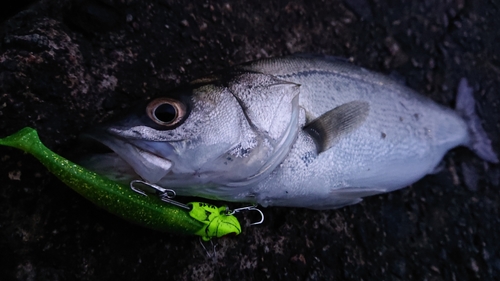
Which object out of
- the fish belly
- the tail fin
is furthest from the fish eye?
the tail fin

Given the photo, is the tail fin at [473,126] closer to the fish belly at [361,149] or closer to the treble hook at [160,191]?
the fish belly at [361,149]

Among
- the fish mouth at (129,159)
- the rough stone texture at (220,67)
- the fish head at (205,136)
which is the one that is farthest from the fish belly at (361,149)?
the fish mouth at (129,159)

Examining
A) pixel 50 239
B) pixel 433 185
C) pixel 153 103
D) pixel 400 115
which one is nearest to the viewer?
pixel 153 103

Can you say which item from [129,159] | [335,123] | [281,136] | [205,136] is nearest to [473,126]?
[335,123]

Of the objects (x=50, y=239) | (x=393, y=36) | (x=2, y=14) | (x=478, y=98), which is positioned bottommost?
(x=50, y=239)

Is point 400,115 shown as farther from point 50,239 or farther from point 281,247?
point 50,239

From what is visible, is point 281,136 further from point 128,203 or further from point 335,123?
point 128,203

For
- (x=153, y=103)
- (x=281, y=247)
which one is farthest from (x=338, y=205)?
(x=153, y=103)

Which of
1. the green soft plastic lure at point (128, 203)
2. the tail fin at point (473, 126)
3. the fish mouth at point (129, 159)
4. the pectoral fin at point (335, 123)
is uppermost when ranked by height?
the tail fin at point (473, 126)

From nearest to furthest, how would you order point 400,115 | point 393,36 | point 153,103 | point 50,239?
point 153,103
point 50,239
point 400,115
point 393,36
